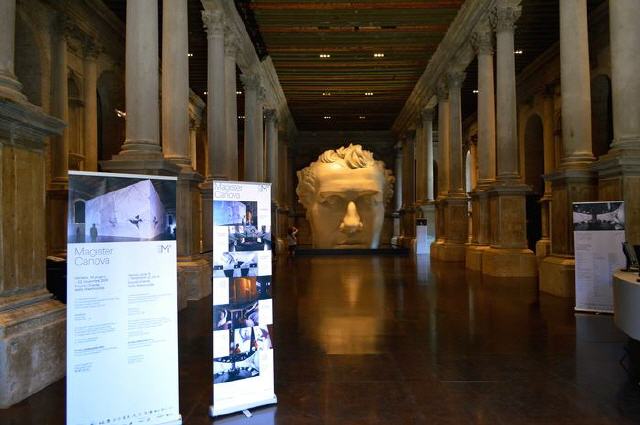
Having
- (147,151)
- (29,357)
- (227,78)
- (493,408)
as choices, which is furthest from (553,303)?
(227,78)

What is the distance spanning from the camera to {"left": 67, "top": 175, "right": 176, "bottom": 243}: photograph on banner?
286 centimetres

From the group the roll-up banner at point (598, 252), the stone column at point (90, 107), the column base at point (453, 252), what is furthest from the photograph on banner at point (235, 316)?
the column base at point (453, 252)

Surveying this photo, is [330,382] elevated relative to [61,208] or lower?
lower

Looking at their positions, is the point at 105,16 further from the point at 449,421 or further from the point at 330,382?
the point at 449,421

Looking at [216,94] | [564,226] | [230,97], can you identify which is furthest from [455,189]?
[216,94]

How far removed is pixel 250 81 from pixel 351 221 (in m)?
6.09

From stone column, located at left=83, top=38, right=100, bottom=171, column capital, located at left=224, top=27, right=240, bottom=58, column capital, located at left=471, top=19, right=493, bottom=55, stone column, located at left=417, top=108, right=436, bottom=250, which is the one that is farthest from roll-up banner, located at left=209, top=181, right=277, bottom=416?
stone column, located at left=417, top=108, right=436, bottom=250

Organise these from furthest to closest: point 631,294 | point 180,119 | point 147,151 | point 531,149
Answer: point 531,149
point 180,119
point 147,151
point 631,294

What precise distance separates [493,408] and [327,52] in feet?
51.3

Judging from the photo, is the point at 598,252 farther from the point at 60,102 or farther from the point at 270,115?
the point at 270,115

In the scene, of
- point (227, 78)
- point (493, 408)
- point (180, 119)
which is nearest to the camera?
point (493, 408)

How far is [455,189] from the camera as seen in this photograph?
16500 millimetres

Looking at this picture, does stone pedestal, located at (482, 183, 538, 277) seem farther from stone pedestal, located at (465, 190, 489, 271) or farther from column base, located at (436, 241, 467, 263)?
column base, located at (436, 241, 467, 263)

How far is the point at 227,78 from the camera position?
12836 millimetres
